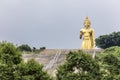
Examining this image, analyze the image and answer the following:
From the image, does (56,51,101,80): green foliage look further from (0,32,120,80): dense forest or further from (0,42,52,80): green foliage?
(0,42,52,80): green foliage

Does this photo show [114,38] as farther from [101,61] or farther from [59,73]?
[59,73]

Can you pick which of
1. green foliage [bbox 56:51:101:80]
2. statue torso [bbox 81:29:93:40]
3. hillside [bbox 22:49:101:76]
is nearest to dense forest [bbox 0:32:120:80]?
green foliage [bbox 56:51:101:80]

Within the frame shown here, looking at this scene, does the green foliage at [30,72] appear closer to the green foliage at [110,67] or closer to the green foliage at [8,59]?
the green foliage at [8,59]

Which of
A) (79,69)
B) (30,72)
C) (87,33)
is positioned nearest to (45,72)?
(30,72)

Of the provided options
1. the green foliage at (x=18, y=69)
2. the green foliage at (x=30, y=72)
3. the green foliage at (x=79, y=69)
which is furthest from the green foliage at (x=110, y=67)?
the green foliage at (x=18, y=69)

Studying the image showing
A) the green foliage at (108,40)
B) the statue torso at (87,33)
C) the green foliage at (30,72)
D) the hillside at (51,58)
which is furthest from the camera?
the green foliage at (108,40)

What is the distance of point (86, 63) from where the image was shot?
27.8 meters

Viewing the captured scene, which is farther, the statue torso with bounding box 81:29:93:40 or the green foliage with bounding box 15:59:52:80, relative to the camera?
the statue torso with bounding box 81:29:93:40

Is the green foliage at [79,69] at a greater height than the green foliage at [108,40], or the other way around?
the green foliage at [108,40]

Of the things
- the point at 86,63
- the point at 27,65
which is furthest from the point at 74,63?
the point at 27,65

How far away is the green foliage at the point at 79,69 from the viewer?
90.3 feet

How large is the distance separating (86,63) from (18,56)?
3.50 metres

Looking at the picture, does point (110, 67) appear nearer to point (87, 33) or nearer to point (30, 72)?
point (30, 72)

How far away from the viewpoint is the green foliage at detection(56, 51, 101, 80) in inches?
1084
